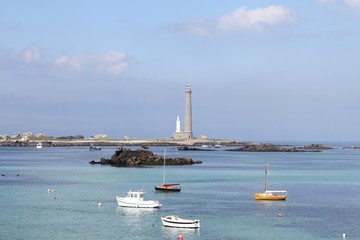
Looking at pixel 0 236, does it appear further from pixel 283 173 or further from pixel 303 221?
pixel 283 173

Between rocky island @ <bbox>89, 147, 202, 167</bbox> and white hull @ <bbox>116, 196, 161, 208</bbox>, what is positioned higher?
rocky island @ <bbox>89, 147, 202, 167</bbox>

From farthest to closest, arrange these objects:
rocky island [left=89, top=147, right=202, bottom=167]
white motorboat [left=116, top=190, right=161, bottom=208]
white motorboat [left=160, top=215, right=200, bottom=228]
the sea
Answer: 1. rocky island [left=89, top=147, right=202, bottom=167]
2. white motorboat [left=116, top=190, right=161, bottom=208]
3. white motorboat [left=160, top=215, right=200, bottom=228]
4. the sea

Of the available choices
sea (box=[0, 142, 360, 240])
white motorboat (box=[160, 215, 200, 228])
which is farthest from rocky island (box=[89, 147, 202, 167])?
white motorboat (box=[160, 215, 200, 228])

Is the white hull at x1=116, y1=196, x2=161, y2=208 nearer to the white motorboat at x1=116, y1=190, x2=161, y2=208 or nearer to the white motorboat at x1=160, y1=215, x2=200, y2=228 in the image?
the white motorboat at x1=116, y1=190, x2=161, y2=208

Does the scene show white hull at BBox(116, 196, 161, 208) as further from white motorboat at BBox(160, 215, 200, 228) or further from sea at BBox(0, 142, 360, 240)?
white motorboat at BBox(160, 215, 200, 228)

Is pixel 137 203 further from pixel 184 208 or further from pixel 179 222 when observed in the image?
pixel 179 222

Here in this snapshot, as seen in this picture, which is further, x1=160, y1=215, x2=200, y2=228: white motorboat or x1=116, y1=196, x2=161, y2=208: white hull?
x1=116, y1=196, x2=161, y2=208: white hull

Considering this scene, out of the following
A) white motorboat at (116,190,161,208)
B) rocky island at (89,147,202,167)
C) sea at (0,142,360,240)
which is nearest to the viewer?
sea at (0,142,360,240)

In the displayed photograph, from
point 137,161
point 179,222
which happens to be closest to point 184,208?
point 179,222

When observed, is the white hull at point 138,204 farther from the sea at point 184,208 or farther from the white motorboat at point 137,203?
the sea at point 184,208

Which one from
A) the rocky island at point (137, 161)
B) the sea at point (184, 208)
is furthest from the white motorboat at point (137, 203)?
the rocky island at point (137, 161)

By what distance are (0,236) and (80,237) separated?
5.18m

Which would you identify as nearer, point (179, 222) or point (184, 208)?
point (179, 222)

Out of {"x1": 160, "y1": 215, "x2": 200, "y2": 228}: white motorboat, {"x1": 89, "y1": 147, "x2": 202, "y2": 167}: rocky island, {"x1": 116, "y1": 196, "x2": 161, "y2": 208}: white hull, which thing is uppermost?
{"x1": 89, "y1": 147, "x2": 202, "y2": 167}: rocky island
